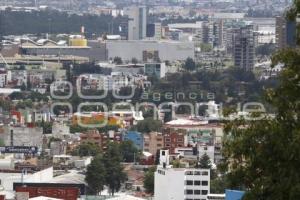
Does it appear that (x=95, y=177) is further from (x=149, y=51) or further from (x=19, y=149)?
(x=149, y=51)

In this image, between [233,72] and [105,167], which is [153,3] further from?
[105,167]

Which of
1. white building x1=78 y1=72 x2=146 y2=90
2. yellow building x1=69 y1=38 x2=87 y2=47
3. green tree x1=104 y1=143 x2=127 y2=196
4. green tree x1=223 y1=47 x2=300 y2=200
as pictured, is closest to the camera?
green tree x1=223 y1=47 x2=300 y2=200

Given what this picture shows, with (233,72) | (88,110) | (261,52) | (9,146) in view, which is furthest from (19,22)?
(9,146)

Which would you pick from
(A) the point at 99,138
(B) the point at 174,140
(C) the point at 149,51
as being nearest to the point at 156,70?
(C) the point at 149,51

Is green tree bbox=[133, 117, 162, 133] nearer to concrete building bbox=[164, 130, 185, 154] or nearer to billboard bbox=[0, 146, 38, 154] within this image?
concrete building bbox=[164, 130, 185, 154]

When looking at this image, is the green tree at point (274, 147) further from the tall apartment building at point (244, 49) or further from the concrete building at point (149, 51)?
the concrete building at point (149, 51)

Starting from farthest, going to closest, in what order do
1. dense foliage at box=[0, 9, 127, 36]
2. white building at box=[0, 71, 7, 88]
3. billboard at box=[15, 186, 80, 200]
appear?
dense foliage at box=[0, 9, 127, 36]
white building at box=[0, 71, 7, 88]
billboard at box=[15, 186, 80, 200]

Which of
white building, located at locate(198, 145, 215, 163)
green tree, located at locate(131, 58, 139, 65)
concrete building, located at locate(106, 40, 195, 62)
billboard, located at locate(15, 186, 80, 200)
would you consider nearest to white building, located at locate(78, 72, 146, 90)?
green tree, located at locate(131, 58, 139, 65)
